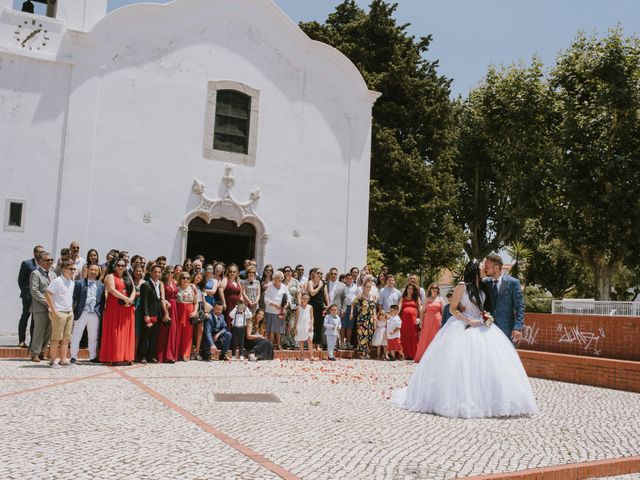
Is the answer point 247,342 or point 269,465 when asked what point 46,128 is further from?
point 269,465

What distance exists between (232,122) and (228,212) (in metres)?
2.69

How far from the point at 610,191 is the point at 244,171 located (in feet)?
53.7

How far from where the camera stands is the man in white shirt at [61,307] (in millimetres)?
10971

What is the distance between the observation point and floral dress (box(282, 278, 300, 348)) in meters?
14.8

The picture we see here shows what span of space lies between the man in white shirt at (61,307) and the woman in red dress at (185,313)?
2254mm

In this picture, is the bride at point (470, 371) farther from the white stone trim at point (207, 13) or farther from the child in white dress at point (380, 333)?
the white stone trim at point (207, 13)

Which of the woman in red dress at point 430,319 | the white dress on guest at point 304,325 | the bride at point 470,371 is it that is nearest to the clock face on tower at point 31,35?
the white dress on guest at point 304,325

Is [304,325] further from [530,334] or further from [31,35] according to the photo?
[31,35]

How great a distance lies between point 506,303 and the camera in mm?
8836

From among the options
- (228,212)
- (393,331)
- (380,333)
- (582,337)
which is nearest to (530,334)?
(582,337)

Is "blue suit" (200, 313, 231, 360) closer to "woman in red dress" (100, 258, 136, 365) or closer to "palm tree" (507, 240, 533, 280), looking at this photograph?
"woman in red dress" (100, 258, 136, 365)

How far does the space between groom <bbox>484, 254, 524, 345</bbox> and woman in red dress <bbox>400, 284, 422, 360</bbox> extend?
22.4 ft

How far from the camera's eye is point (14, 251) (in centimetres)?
1594

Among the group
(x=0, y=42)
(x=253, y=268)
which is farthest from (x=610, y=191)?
(x=0, y=42)
